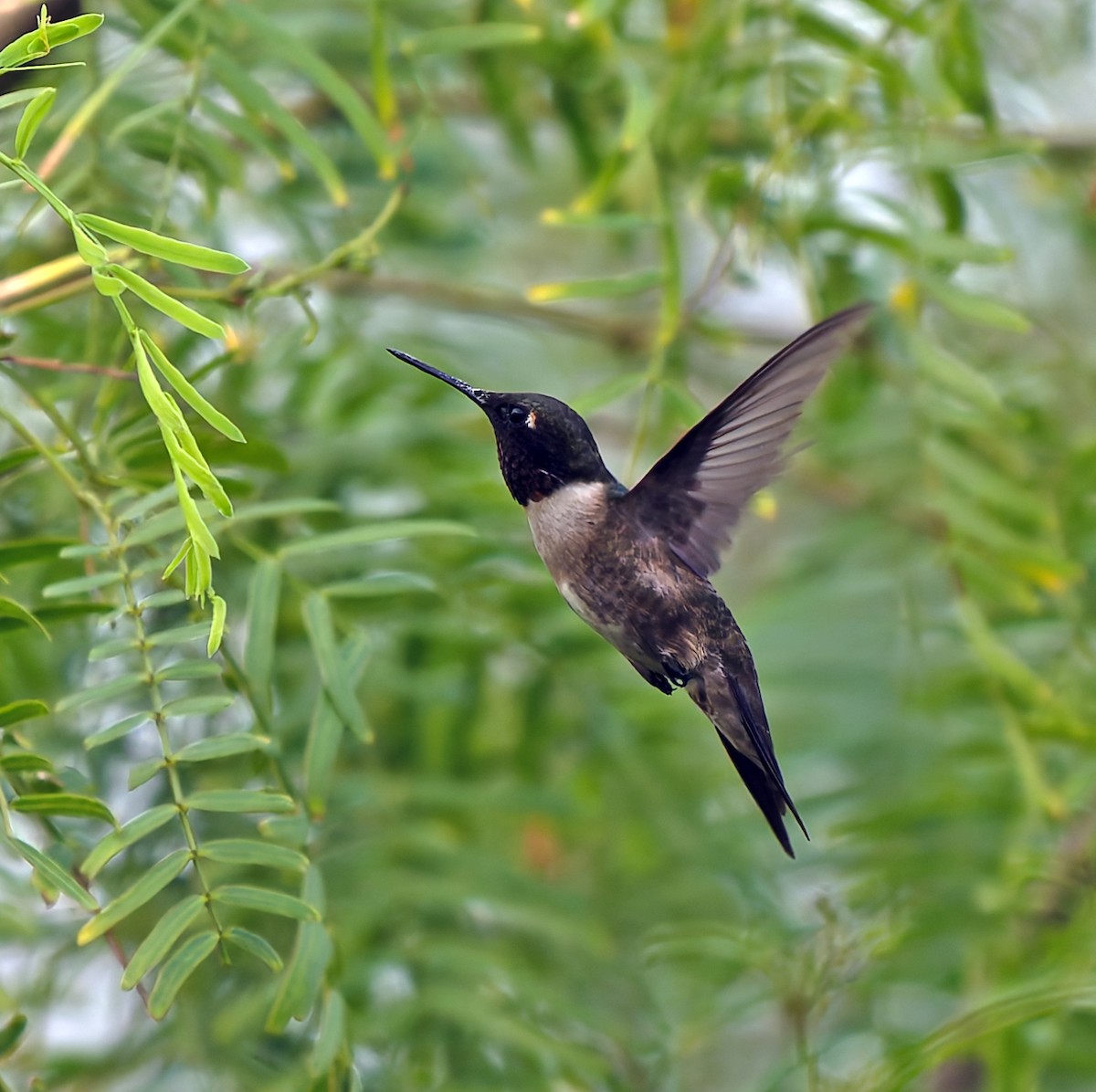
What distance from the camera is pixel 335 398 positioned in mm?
1898

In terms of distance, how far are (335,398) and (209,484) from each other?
1.08m

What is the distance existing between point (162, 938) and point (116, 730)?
0.14 m

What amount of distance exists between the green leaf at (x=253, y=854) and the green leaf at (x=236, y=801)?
0.11 feet

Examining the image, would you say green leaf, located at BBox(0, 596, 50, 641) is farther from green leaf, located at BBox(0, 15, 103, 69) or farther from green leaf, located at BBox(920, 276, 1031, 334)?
green leaf, located at BBox(920, 276, 1031, 334)

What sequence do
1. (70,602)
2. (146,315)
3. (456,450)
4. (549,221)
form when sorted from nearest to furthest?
(70,602) → (549,221) → (146,315) → (456,450)

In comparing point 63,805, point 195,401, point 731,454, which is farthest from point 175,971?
point 731,454

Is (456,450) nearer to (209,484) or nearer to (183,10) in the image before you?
(183,10)

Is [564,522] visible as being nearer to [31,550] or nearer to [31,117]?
[31,550]

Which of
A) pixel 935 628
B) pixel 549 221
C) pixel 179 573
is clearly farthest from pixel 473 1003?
pixel 549 221

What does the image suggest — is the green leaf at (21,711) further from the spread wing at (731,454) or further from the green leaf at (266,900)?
the spread wing at (731,454)

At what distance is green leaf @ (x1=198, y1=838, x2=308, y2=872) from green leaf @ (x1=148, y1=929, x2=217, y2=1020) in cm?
6

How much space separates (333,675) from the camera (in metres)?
1.13

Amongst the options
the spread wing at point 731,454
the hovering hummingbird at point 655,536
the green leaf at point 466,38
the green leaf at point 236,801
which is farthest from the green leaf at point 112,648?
the green leaf at point 466,38

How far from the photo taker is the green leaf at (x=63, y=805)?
961 mm
